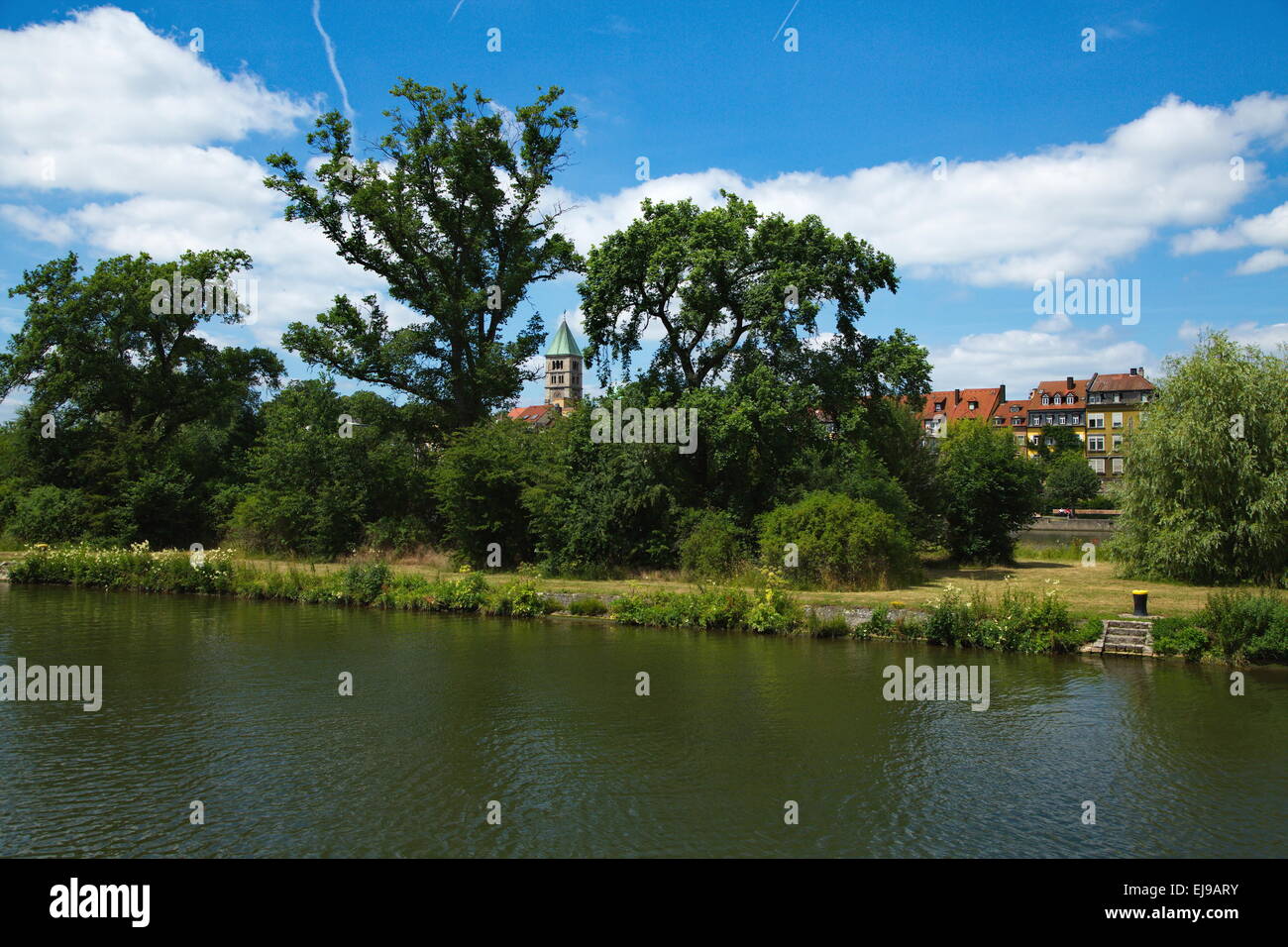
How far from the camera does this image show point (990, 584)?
25875 millimetres

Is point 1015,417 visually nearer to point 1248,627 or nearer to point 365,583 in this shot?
point 1248,627

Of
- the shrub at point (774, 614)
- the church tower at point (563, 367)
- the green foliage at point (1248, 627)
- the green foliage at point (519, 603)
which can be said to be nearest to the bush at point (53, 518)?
the green foliage at point (519, 603)

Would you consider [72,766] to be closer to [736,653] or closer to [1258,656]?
[736,653]

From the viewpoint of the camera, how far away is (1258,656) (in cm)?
1730

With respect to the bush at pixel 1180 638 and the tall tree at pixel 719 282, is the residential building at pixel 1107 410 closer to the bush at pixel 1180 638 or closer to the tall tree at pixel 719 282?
the tall tree at pixel 719 282

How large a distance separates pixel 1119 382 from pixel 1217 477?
282 ft

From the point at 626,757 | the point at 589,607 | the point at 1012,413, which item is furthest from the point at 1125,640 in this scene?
the point at 1012,413

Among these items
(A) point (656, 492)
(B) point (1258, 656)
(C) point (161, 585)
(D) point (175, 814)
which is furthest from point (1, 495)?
(B) point (1258, 656)

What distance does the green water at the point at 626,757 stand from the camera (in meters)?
9.24

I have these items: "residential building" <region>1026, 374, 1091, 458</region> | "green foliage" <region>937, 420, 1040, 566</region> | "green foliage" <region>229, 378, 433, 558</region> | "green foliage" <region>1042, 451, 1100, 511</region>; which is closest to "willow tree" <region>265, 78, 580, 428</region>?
"green foliage" <region>229, 378, 433, 558</region>

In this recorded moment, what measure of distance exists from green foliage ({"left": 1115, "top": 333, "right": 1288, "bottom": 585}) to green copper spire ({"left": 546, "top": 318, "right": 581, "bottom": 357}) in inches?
4985

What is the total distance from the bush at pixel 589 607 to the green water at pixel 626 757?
534 cm

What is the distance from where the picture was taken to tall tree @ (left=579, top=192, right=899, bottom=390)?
29.0 metres
